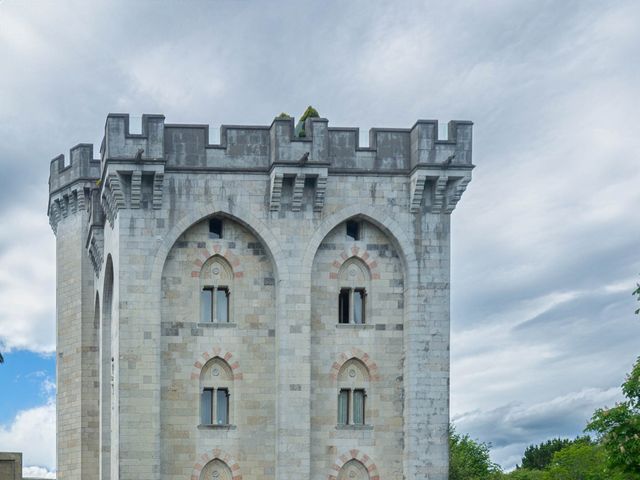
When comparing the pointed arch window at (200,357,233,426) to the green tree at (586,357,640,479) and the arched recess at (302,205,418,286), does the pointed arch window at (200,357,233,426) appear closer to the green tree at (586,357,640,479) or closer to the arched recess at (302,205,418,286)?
the arched recess at (302,205,418,286)

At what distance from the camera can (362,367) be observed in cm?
4456

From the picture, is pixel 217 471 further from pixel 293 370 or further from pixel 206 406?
pixel 293 370

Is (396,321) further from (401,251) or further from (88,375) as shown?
(88,375)

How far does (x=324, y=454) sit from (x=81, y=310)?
17384 millimetres

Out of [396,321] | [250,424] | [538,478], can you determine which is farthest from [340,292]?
[538,478]

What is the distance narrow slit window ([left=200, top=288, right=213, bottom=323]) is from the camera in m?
44.0

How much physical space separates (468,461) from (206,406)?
43.5 meters

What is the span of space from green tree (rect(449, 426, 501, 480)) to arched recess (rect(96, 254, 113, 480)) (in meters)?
31.1

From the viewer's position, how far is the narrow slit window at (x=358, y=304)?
44844 millimetres

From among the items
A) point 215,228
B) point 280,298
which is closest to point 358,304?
point 280,298

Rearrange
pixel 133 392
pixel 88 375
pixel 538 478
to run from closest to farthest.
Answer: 1. pixel 133 392
2. pixel 88 375
3. pixel 538 478

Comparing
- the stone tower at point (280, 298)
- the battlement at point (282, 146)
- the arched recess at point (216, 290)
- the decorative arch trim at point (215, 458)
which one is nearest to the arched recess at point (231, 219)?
the stone tower at point (280, 298)

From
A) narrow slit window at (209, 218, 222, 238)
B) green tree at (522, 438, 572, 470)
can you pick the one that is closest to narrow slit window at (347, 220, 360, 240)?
narrow slit window at (209, 218, 222, 238)

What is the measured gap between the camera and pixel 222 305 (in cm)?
4422
